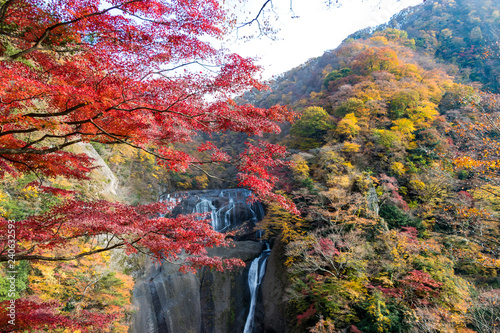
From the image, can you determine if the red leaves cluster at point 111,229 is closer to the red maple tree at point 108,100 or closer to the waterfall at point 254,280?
the red maple tree at point 108,100

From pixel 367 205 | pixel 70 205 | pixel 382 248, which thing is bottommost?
pixel 382 248

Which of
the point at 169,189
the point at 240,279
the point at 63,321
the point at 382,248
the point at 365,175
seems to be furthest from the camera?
the point at 169,189

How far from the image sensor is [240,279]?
41.2 feet

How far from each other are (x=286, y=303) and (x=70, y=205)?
9.83m

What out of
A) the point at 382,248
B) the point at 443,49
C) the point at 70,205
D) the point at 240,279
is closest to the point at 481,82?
the point at 443,49

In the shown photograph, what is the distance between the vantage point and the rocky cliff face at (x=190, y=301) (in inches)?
436

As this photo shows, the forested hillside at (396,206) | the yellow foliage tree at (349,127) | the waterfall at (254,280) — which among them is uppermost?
the yellow foliage tree at (349,127)

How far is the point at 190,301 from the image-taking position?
12.0 meters

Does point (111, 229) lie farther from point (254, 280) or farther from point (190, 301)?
point (254, 280)

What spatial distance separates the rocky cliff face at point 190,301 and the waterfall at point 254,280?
28 centimetres

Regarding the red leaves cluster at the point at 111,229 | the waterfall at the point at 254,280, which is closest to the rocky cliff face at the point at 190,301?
the waterfall at the point at 254,280

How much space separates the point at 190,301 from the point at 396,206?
12.0 meters

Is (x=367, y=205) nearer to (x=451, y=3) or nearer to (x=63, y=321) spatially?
(x=63, y=321)

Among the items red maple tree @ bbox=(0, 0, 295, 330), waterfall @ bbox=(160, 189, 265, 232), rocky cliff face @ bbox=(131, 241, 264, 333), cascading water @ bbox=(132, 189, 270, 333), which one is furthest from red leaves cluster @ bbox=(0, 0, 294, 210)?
waterfall @ bbox=(160, 189, 265, 232)
